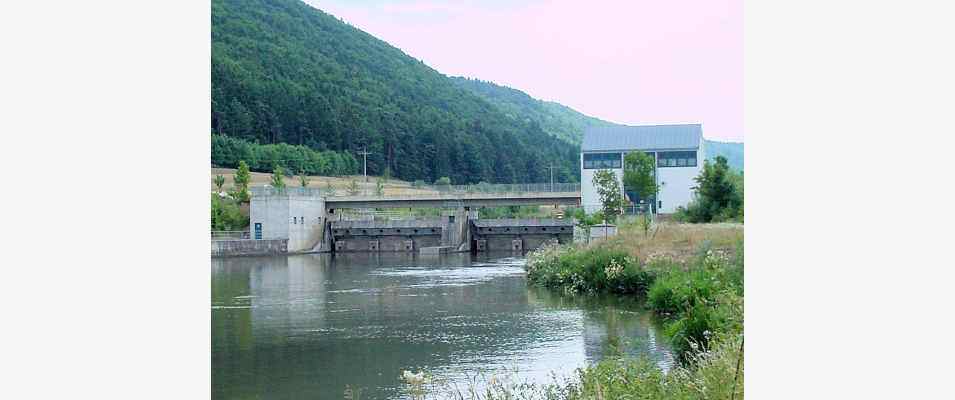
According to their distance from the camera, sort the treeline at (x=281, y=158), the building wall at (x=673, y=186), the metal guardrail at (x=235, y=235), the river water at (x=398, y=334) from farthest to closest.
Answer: the treeline at (x=281, y=158) → the metal guardrail at (x=235, y=235) → the building wall at (x=673, y=186) → the river water at (x=398, y=334)

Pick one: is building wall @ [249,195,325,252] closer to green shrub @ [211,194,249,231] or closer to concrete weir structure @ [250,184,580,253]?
concrete weir structure @ [250,184,580,253]

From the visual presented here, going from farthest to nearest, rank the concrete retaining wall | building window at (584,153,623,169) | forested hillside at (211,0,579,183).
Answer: forested hillside at (211,0,579,183), building window at (584,153,623,169), the concrete retaining wall

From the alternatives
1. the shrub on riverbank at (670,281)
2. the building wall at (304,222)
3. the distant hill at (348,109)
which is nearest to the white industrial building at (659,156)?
the building wall at (304,222)

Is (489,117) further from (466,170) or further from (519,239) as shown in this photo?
(519,239)

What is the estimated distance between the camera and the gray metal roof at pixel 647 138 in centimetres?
3928

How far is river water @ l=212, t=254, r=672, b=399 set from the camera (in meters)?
9.52

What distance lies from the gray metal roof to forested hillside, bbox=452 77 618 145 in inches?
1992

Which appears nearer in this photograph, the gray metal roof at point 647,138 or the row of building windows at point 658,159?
the row of building windows at point 658,159

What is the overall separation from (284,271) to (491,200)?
15805 millimetres

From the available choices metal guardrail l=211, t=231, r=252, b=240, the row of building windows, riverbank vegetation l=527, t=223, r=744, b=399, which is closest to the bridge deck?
the row of building windows

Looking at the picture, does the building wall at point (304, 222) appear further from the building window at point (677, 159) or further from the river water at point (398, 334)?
the river water at point (398, 334)

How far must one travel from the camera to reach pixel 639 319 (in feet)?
42.2

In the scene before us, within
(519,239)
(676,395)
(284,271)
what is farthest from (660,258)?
(519,239)

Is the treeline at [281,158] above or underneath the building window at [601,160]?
above
